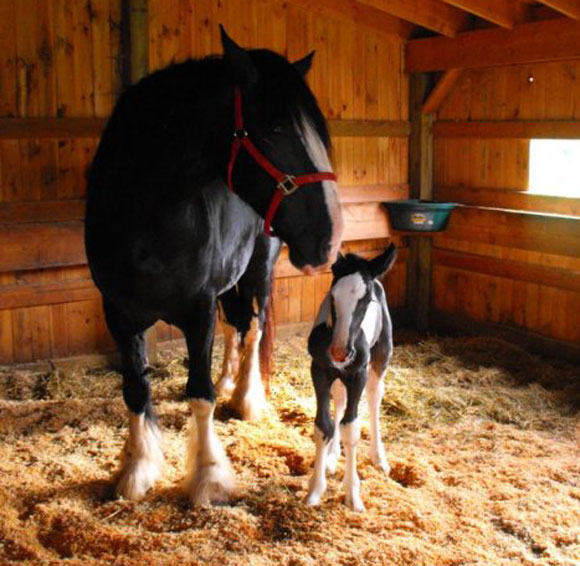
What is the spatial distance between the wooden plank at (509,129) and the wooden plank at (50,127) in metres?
2.68

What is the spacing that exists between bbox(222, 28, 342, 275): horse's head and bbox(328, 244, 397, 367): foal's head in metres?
0.40

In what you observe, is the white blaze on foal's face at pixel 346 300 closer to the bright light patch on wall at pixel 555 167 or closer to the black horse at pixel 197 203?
the black horse at pixel 197 203

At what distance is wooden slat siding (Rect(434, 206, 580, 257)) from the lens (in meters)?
4.92

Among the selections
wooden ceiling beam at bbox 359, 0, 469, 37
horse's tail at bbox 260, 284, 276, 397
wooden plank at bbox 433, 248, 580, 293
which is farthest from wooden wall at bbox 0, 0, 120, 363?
wooden plank at bbox 433, 248, 580, 293

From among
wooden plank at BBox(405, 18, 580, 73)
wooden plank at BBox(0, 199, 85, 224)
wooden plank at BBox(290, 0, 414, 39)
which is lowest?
wooden plank at BBox(0, 199, 85, 224)

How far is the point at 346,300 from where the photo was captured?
9.09 ft

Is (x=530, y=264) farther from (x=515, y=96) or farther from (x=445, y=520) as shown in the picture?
(x=445, y=520)

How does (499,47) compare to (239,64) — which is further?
(499,47)

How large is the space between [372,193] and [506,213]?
109cm

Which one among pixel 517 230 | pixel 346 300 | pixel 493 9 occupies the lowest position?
pixel 346 300

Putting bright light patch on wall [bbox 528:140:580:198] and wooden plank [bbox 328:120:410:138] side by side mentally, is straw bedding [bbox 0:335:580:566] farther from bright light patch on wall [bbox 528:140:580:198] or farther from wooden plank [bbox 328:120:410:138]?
wooden plank [bbox 328:120:410:138]

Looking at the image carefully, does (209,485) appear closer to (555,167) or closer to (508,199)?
(508,199)

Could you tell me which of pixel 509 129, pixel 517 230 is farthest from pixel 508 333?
pixel 509 129

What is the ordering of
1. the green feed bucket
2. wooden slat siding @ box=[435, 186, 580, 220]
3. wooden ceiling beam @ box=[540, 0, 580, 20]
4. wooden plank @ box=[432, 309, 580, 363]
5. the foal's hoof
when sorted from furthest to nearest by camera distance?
1. the green feed bucket
2. wooden plank @ box=[432, 309, 580, 363]
3. wooden slat siding @ box=[435, 186, 580, 220]
4. wooden ceiling beam @ box=[540, 0, 580, 20]
5. the foal's hoof
